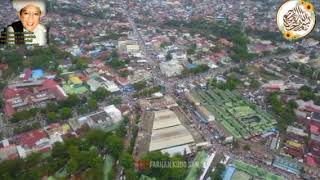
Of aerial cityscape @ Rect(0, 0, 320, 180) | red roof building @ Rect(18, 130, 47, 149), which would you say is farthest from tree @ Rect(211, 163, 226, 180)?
red roof building @ Rect(18, 130, 47, 149)

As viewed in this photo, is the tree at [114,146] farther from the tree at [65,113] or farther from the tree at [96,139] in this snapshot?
the tree at [65,113]

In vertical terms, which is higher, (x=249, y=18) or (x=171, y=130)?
(x=249, y=18)

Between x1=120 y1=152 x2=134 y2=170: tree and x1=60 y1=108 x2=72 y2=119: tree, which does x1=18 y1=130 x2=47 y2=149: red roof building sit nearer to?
x1=60 y1=108 x2=72 y2=119: tree

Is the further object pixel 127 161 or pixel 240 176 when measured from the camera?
pixel 240 176

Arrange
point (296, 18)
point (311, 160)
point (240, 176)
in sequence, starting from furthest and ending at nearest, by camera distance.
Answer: point (311, 160) → point (240, 176) → point (296, 18)

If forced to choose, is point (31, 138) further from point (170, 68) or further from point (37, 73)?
point (170, 68)

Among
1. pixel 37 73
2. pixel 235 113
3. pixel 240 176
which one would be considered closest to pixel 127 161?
pixel 240 176

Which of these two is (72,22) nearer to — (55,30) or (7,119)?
(55,30)

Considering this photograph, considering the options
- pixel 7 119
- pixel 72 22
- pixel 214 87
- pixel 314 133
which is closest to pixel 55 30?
pixel 72 22
